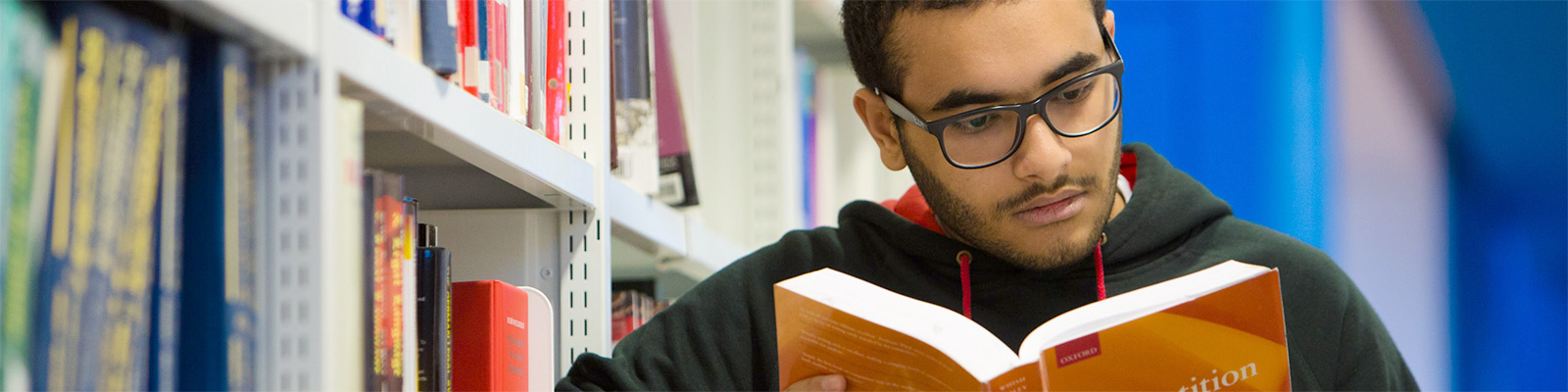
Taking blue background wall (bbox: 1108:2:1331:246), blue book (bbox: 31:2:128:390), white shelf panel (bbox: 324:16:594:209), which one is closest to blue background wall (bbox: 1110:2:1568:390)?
blue background wall (bbox: 1108:2:1331:246)

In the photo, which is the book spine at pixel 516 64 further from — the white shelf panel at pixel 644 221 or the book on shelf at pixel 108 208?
the book on shelf at pixel 108 208

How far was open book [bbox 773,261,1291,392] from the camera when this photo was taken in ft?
2.41

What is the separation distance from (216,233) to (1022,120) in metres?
0.67

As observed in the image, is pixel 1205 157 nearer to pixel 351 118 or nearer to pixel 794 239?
pixel 794 239

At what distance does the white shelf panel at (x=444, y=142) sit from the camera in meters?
0.67

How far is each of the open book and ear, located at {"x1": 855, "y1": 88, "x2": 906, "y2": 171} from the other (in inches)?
15.3

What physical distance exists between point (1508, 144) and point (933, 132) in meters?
1.80

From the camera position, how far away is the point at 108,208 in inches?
19.7

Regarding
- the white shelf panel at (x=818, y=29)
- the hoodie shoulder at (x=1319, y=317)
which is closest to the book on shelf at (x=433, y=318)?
the hoodie shoulder at (x=1319, y=317)

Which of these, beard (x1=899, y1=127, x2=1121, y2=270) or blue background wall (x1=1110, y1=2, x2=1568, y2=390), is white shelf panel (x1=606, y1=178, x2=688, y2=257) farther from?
blue background wall (x1=1110, y1=2, x2=1568, y2=390)

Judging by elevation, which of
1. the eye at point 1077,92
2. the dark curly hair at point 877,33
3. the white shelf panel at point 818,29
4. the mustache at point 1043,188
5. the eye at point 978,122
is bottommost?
the mustache at point 1043,188

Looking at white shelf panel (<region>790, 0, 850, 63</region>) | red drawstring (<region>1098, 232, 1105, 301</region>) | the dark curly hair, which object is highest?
white shelf panel (<region>790, 0, 850, 63</region>)

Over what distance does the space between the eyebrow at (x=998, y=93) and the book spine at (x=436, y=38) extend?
44 cm

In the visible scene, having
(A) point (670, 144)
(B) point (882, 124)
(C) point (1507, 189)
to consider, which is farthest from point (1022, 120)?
(C) point (1507, 189)
